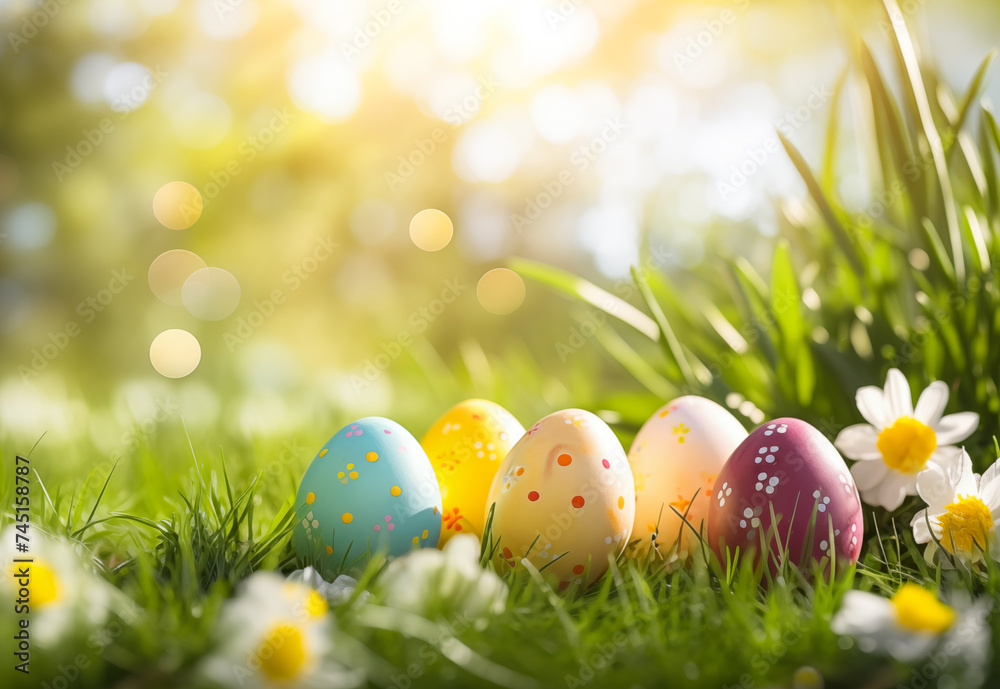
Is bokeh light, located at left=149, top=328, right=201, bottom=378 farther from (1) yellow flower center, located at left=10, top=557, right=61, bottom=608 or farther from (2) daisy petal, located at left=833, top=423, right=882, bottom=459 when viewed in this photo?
(2) daisy petal, located at left=833, top=423, right=882, bottom=459

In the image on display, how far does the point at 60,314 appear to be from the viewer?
2.09 meters

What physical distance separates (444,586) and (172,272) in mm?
2019

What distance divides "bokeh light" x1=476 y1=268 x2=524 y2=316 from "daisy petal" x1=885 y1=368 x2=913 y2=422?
7.04ft

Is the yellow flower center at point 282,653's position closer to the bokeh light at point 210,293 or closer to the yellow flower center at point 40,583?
the yellow flower center at point 40,583

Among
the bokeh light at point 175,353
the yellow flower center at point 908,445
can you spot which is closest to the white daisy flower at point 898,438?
the yellow flower center at point 908,445

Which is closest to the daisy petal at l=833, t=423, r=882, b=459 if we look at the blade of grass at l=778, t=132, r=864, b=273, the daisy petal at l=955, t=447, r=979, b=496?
the daisy petal at l=955, t=447, r=979, b=496

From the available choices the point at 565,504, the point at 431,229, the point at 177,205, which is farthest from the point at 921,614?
the point at 431,229

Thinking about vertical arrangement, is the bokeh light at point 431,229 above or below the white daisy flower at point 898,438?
above

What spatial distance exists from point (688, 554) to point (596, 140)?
1749mm

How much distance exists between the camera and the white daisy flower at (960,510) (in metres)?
0.65

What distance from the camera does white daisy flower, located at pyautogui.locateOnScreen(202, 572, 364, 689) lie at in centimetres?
42

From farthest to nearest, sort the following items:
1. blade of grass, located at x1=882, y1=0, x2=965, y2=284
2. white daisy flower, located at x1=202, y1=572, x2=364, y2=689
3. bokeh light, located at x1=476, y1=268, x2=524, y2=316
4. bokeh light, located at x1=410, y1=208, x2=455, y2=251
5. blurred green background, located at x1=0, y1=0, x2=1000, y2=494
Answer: bokeh light, located at x1=476, y1=268, x2=524, y2=316 < bokeh light, located at x1=410, y1=208, x2=455, y2=251 < blurred green background, located at x1=0, y1=0, x2=1000, y2=494 < blade of grass, located at x1=882, y1=0, x2=965, y2=284 < white daisy flower, located at x1=202, y1=572, x2=364, y2=689

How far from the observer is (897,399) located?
765 millimetres

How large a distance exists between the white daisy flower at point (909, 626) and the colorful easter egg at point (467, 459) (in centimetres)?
42
